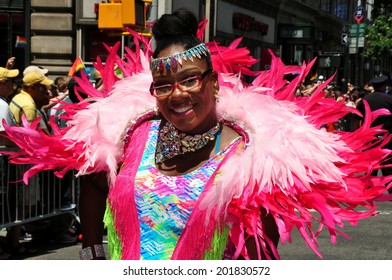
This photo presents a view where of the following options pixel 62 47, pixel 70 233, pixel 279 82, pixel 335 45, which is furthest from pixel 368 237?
pixel 335 45

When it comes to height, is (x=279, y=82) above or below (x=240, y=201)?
above

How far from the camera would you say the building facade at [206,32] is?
19.0 meters

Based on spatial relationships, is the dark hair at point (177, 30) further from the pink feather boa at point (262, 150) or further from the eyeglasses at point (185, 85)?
the pink feather boa at point (262, 150)

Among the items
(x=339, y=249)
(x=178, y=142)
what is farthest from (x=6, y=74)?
(x=178, y=142)

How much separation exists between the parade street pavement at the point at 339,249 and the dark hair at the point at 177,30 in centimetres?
469

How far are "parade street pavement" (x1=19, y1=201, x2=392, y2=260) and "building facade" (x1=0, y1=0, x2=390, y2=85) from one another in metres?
4.82

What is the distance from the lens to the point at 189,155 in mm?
2508

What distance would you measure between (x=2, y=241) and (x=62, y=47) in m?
11.9

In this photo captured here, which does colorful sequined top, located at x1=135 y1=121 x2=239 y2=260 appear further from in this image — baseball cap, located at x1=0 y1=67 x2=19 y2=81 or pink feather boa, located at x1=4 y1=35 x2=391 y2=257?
baseball cap, located at x1=0 y1=67 x2=19 y2=81

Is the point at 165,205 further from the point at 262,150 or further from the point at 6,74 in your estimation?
the point at 6,74

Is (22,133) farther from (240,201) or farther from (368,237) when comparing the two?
(368,237)

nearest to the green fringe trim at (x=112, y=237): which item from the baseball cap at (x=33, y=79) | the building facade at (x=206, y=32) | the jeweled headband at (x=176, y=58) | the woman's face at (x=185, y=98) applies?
the woman's face at (x=185, y=98)
